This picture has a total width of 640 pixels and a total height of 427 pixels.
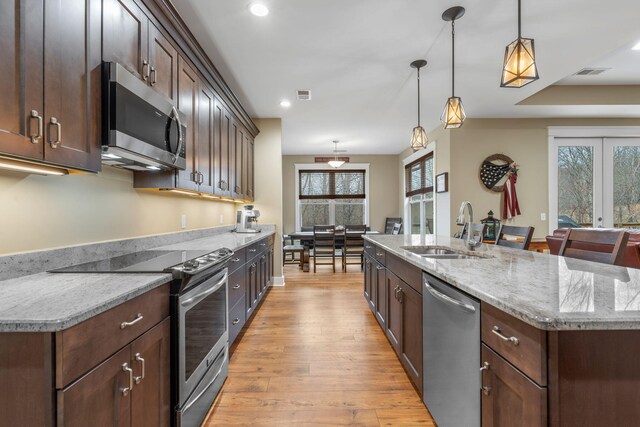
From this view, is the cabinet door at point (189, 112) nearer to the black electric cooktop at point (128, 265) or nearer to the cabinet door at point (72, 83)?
the black electric cooktop at point (128, 265)

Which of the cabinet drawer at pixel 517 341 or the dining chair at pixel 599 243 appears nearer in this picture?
the cabinet drawer at pixel 517 341

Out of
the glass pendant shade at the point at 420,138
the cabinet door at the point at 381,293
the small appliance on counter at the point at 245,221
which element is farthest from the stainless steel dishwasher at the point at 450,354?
the small appliance on counter at the point at 245,221

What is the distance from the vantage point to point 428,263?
1616 mm

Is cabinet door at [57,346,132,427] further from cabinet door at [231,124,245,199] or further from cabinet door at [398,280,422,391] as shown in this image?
cabinet door at [231,124,245,199]

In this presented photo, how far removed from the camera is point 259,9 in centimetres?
227

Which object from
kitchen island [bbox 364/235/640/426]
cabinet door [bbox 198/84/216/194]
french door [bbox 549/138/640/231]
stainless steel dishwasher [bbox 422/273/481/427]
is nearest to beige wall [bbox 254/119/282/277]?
cabinet door [bbox 198/84/216/194]

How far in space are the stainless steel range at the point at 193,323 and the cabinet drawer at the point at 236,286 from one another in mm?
335

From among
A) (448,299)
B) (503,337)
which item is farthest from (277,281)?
(503,337)

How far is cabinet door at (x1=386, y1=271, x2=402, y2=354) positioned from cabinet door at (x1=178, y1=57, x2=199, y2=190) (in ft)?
5.71

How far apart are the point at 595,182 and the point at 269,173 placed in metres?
5.16

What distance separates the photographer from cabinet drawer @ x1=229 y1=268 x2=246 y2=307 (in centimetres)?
237

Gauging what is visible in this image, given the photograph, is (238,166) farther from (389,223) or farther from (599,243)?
(389,223)

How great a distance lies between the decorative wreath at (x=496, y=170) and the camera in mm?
4840

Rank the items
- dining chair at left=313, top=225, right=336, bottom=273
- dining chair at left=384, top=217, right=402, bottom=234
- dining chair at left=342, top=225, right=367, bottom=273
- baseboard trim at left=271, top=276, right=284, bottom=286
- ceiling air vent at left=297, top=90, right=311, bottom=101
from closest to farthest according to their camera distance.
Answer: ceiling air vent at left=297, top=90, right=311, bottom=101
baseboard trim at left=271, top=276, right=284, bottom=286
dining chair at left=313, top=225, right=336, bottom=273
dining chair at left=342, top=225, right=367, bottom=273
dining chair at left=384, top=217, right=402, bottom=234
